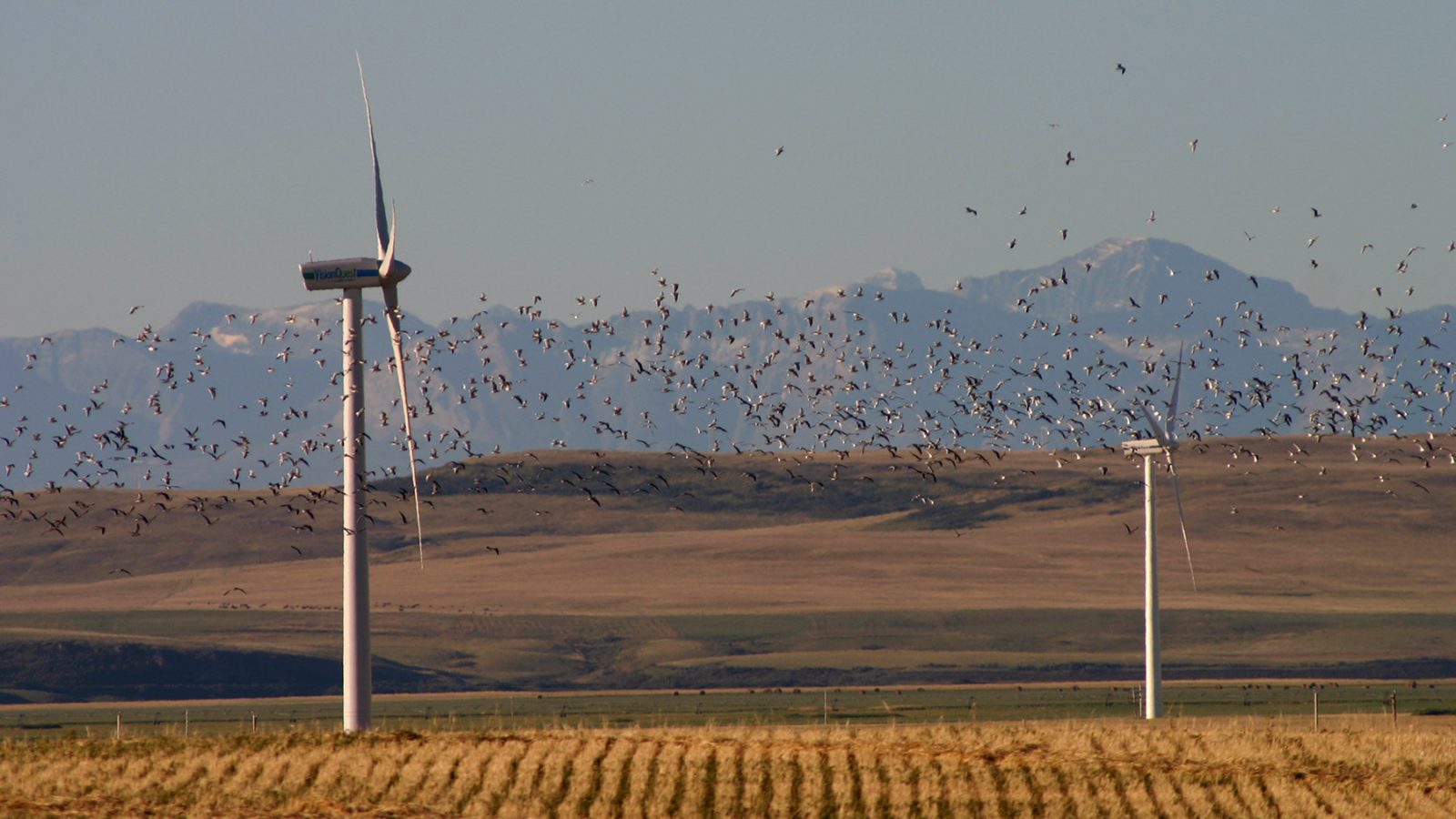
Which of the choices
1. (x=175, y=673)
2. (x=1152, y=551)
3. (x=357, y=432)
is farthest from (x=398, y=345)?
(x=175, y=673)

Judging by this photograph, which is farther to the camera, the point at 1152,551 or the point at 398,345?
the point at 1152,551

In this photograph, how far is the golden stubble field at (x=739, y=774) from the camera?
163 feet

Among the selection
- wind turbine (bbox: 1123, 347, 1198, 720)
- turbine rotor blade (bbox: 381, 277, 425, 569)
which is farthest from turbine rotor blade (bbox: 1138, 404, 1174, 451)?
turbine rotor blade (bbox: 381, 277, 425, 569)

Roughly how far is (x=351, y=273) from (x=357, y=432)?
6.04 meters

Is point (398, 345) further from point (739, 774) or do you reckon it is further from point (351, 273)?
point (739, 774)

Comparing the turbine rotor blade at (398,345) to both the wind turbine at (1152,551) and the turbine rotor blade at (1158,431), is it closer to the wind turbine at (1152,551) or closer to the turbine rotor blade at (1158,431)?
the wind turbine at (1152,551)

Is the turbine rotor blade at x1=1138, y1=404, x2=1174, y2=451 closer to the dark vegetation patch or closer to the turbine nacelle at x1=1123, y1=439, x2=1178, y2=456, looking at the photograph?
the turbine nacelle at x1=1123, y1=439, x2=1178, y2=456

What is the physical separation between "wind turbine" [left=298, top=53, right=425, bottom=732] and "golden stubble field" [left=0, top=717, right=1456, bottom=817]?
6.28ft

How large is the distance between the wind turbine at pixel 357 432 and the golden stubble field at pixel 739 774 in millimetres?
1915

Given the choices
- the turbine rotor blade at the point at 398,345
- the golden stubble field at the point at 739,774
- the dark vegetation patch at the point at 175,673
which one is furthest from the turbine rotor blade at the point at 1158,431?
the dark vegetation patch at the point at 175,673

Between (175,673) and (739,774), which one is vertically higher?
(739,774)

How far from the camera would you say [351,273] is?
2475 inches

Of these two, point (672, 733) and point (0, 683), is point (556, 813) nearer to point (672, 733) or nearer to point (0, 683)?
point (672, 733)

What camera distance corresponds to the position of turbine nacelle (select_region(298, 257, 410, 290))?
6275 centimetres
